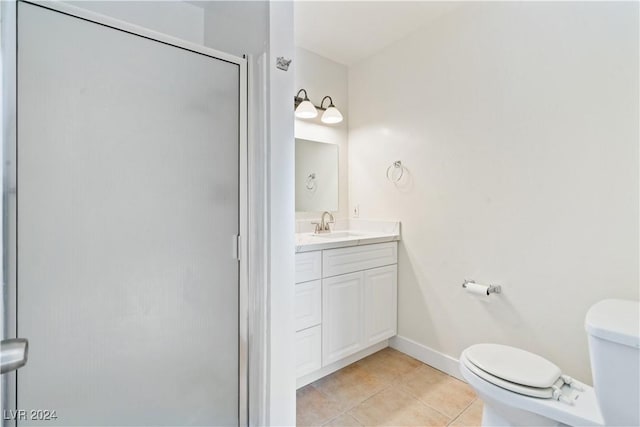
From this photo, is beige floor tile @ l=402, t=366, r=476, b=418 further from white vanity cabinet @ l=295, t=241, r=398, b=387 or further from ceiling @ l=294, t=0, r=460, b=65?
ceiling @ l=294, t=0, r=460, b=65

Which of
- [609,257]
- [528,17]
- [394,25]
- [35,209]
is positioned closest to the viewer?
[35,209]

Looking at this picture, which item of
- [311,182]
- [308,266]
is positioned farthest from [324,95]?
[308,266]

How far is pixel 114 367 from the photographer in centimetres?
107

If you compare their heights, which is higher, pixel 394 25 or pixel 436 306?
pixel 394 25

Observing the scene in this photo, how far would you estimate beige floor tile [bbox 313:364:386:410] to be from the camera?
5.80ft

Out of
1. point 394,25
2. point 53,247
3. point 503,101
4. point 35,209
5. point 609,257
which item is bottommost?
point 609,257

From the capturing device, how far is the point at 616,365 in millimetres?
1025

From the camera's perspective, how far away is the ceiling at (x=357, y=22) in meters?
1.92

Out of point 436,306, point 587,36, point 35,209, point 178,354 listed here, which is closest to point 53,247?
point 35,209

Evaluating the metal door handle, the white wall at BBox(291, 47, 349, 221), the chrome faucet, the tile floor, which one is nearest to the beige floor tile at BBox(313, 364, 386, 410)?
the tile floor

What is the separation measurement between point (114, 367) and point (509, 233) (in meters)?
1.99

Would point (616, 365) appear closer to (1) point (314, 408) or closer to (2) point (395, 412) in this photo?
(2) point (395, 412)

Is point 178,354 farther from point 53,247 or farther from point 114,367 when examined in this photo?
point 53,247

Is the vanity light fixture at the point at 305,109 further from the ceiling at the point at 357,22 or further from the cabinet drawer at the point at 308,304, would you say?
the cabinet drawer at the point at 308,304
